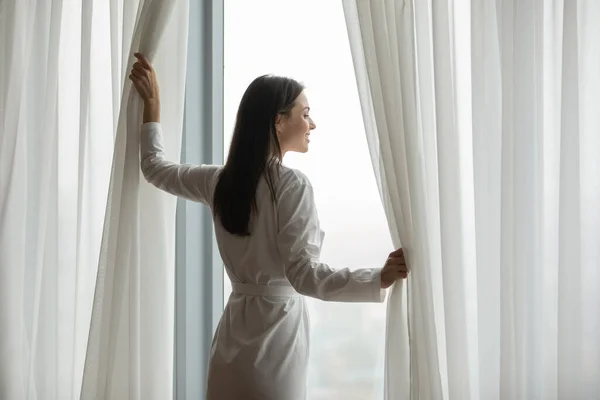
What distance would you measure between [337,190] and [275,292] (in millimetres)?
415

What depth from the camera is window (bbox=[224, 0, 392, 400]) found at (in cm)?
186

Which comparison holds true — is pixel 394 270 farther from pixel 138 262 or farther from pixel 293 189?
pixel 138 262

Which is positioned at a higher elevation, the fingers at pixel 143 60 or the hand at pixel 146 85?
the fingers at pixel 143 60

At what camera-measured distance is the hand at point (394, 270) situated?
1509 millimetres

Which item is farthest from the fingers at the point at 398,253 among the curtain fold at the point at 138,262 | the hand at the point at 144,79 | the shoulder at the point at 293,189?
A: the hand at the point at 144,79

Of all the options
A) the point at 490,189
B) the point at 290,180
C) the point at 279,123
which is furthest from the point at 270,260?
the point at 490,189

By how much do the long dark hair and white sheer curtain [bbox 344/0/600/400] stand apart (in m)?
0.21

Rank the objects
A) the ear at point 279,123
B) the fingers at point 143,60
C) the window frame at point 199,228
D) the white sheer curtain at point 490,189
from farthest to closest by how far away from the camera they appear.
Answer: the window frame at point 199,228 < the fingers at point 143,60 < the ear at point 279,123 < the white sheer curtain at point 490,189

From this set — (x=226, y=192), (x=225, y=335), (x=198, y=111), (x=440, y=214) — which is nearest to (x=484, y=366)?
(x=440, y=214)

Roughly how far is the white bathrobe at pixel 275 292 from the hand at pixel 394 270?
18mm

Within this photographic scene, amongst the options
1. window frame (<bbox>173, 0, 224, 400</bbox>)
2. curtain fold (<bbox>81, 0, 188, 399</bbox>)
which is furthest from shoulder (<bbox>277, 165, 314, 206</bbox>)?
window frame (<bbox>173, 0, 224, 400</bbox>)

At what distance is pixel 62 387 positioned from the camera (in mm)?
1984

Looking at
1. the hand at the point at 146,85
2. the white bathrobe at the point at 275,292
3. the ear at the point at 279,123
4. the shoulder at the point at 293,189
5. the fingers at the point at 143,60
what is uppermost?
the fingers at the point at 143,60

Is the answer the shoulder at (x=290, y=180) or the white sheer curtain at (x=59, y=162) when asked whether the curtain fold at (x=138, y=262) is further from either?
the shoulder at (x=290, y=180)
